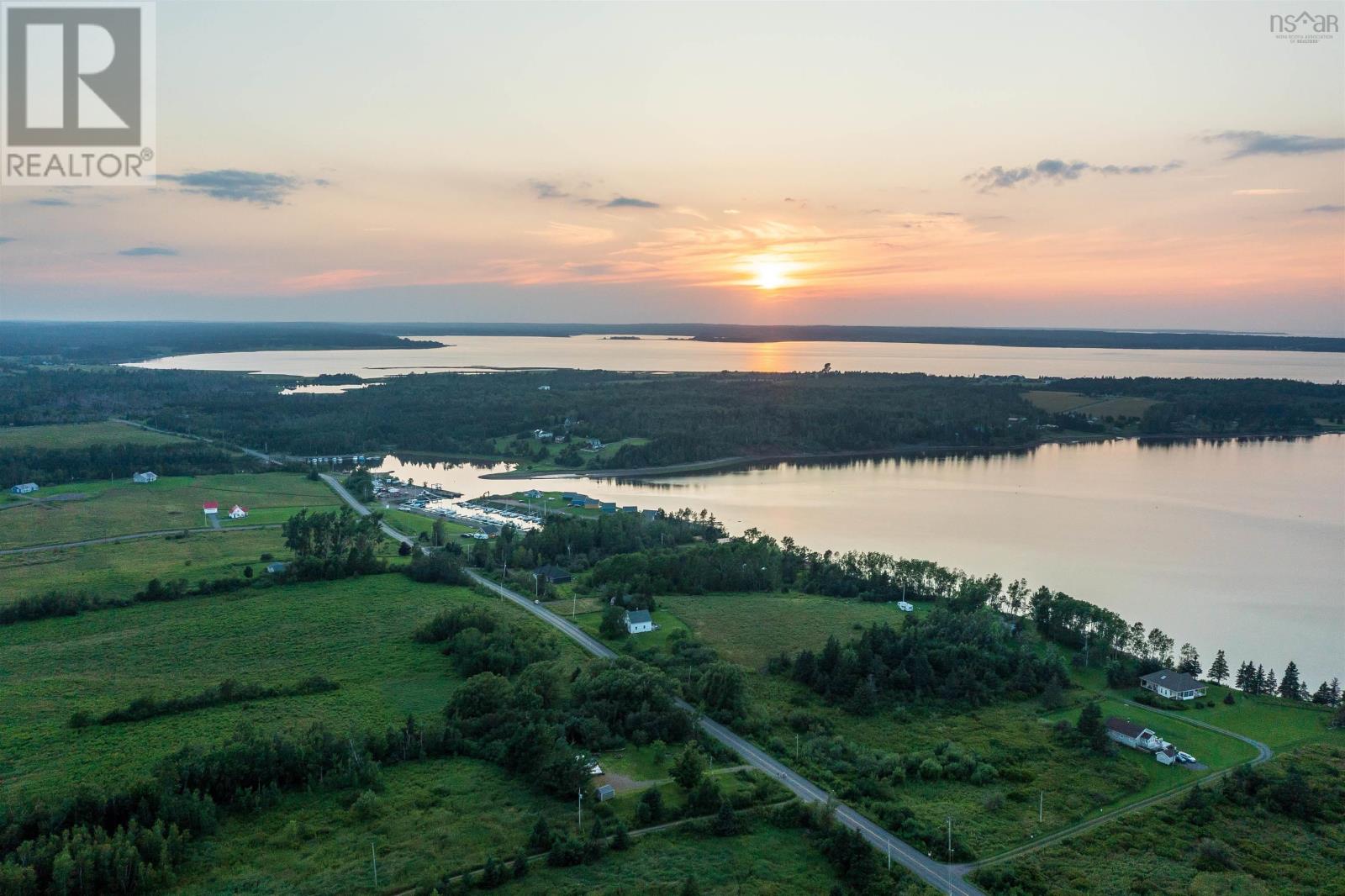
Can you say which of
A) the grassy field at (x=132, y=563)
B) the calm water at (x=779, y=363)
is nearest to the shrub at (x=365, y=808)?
the grassy field at (x=132, y=563)

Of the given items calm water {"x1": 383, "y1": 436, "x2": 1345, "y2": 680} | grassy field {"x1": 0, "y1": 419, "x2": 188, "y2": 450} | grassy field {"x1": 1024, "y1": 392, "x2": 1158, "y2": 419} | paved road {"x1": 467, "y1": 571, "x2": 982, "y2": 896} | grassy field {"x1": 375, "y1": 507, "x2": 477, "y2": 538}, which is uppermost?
grassy field {"x1": 1024, "y1": 392, "x2": 1158, "y2": 419}

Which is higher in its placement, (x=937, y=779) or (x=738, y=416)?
(x=738, y=416)

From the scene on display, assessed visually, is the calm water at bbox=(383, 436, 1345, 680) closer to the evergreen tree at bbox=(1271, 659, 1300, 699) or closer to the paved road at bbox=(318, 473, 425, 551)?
the evergreen tree at bbox=(1271, 659, 1300, 699)

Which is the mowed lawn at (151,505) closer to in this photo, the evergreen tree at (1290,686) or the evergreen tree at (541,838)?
the evergreen tree at (541,838)

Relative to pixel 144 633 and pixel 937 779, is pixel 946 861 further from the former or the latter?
pixel 144 633

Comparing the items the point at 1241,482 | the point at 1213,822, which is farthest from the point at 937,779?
the point at 1241,482

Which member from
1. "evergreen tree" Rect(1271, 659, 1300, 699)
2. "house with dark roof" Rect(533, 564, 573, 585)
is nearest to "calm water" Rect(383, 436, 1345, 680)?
"evergreen tree" Rect(1271, 659, 1300, 699)

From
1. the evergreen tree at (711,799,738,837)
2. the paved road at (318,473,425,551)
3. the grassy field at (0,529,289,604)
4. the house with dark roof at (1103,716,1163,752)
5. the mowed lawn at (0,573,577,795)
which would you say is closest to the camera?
the evergreen tree at (711,799,738,837)
